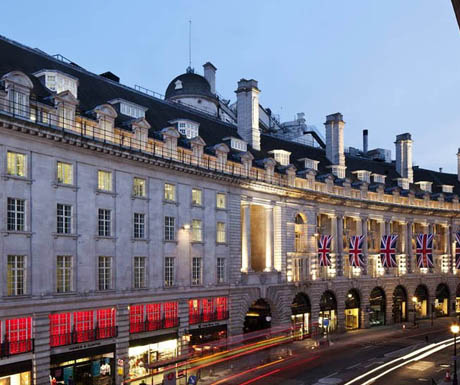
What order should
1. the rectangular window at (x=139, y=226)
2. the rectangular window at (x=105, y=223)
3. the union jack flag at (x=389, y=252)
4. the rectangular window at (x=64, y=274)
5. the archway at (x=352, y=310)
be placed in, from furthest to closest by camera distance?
the archway at (x=352, y=310)
the union jack flag at (x=389, y=252)
the rectangular window at (x=139, y=226)
the rectangular window at (x=105, y=223)
the rectangular window at (x=64, y=274)

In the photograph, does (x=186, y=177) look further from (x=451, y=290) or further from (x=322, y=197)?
(x=451, y=290)

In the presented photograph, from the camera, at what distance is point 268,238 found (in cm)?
5684

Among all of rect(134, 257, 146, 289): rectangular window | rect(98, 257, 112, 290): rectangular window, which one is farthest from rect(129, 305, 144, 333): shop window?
rect(98, 257, 112, 290): rectangular window

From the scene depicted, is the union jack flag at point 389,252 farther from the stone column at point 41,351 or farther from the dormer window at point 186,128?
the stone column at point 41,351

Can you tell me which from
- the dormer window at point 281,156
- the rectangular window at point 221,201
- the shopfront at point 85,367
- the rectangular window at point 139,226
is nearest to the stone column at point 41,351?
the shopfront at point 85,367

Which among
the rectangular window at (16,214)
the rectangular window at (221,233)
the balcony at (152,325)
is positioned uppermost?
the rectangular window at (16,214)

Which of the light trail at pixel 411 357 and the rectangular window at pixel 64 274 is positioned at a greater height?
the rectangular window at pixel 64 274

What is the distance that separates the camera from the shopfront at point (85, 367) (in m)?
35.5

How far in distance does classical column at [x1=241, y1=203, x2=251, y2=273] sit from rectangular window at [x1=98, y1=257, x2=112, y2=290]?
16848mm

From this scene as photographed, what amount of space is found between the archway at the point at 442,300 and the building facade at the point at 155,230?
568 cm

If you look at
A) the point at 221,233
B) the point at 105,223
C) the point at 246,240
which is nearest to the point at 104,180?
the point at 105,223

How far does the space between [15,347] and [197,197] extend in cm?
2066

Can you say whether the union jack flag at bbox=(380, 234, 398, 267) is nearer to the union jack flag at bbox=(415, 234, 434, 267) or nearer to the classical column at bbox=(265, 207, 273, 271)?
the union jack flag at bbox=(415, 234, 434, 267)

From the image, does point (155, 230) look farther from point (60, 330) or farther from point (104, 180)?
point (60, 330)
